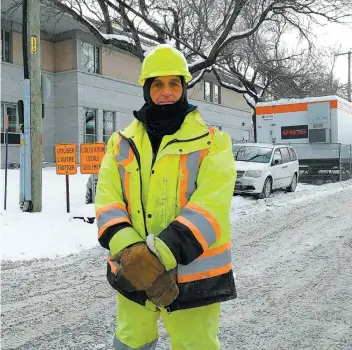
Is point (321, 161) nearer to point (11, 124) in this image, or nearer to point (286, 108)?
point (286, 108)

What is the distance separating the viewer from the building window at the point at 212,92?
118ft

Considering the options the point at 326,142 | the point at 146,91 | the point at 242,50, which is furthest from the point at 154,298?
the point at 242,50

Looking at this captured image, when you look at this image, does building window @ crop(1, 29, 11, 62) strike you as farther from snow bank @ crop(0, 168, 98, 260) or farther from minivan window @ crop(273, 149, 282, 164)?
minivan window @ crop(273, 149, 282, 164)

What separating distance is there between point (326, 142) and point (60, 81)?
14.2 metres

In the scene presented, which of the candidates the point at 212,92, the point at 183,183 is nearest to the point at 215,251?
the point at 183,183

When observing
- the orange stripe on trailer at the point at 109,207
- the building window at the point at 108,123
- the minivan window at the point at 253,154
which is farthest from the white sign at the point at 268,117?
the orange stripe on trailer at the point at 109,207

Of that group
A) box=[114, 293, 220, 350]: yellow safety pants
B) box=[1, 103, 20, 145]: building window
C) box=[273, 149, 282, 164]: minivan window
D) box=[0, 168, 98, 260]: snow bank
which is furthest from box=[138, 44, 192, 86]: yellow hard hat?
box=[1, 103, 20, 145]: building window

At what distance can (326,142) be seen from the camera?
17922mm

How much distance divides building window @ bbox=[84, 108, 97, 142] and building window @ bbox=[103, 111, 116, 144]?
753 mm

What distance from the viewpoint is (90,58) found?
24.9 metres

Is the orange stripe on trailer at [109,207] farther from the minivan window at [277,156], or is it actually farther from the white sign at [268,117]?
the white sign at [268,117]

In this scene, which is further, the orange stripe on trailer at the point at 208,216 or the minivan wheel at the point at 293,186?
the minivan wheel at the point at 293,186

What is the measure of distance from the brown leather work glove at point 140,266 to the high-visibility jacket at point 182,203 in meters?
0.07

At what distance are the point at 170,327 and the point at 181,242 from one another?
0.49 metres
